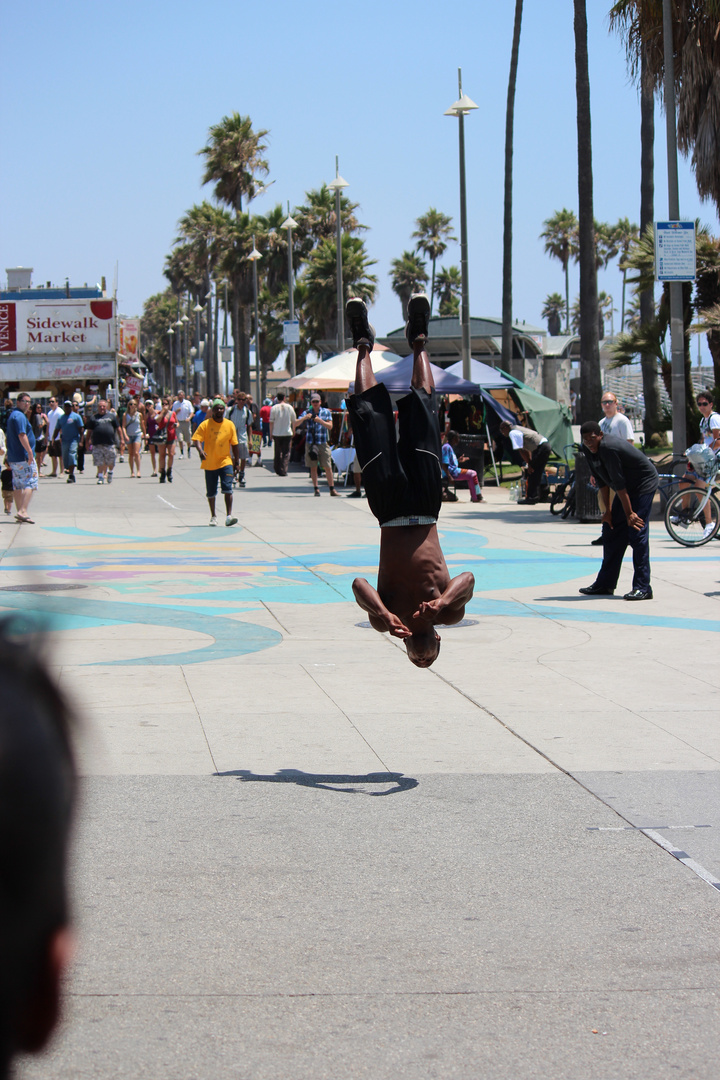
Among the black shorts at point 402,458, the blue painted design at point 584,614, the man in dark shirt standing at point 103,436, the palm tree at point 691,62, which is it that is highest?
the palm tree at point 691,62

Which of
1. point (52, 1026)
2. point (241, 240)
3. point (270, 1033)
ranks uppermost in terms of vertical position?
point (241, 240)

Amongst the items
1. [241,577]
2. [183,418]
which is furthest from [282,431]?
[241,577]

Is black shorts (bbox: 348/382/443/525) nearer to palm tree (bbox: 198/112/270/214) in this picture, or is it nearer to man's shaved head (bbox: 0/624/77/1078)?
man's shaved head (bbox: 0/624/77/1078)

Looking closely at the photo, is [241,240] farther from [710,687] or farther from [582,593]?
[710,687]

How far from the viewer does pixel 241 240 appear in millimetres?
62656

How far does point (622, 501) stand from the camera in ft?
37.6

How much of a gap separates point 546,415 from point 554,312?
112 meters

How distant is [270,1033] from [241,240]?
6204 centimetres

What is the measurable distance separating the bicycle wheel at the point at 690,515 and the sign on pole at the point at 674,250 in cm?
388

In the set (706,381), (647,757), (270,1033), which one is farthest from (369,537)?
(706,381)

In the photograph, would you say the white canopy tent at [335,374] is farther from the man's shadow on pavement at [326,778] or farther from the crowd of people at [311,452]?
the man's shadow on pavement at [326,778]

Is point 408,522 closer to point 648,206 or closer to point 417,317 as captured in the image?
point 417,317

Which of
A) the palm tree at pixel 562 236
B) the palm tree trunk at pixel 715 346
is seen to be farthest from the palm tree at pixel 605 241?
the palm tree trunk at pixel 715 346

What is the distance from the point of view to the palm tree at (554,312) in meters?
135
